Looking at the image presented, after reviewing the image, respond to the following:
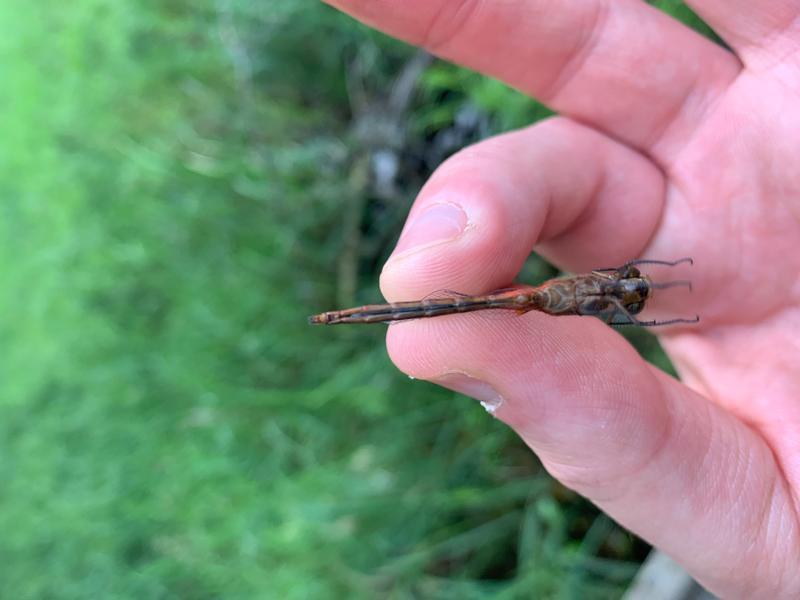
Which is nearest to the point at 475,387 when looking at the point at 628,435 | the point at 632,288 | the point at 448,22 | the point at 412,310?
the point at 412,310

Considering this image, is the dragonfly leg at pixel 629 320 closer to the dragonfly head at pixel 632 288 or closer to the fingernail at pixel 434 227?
the dragonfly head at pixel 632 288

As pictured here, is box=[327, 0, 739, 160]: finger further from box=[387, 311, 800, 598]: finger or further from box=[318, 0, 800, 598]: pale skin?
box=[387, 311, 800, 598]: finger

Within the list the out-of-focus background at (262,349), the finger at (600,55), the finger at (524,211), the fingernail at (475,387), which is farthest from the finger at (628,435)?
the out-of-focus background at (262,349)

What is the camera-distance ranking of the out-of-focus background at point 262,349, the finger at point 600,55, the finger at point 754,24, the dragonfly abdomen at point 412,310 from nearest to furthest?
the dragonfly abdomen at point 412,310 < the finger at point 754,24 < the finger at point 600,55 < the out-of-focus background at point 262,349

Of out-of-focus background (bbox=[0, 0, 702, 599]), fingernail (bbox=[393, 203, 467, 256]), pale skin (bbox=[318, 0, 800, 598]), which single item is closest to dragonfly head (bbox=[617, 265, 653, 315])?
pale skin (bbox=[318, 0, 800, 598])

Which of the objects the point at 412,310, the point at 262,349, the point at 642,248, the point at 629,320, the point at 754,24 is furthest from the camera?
the point at 262,349

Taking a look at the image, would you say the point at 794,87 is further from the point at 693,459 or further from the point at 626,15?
the point at 693,459

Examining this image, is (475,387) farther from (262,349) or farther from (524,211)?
(262,349)
